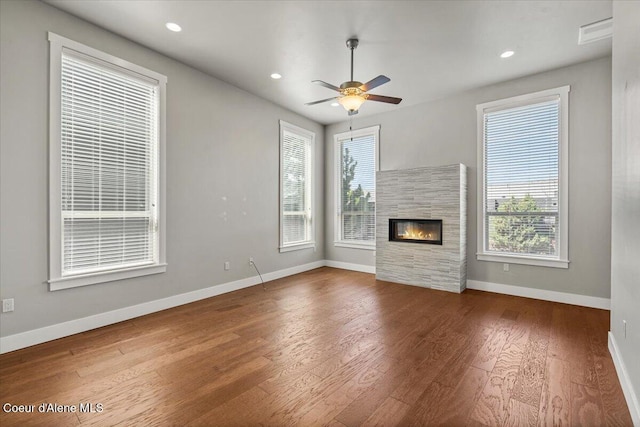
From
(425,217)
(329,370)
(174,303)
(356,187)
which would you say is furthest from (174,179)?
(425,217)

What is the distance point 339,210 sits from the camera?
6.55m

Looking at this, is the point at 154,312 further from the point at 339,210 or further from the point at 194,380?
the point at 339,210

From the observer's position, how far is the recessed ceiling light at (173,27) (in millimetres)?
3115

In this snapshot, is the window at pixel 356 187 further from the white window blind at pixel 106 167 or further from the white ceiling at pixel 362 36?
the white window blind at pixel 106 167

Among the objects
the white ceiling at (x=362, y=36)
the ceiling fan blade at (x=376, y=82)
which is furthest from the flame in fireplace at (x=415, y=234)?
the ceiling fan blade at (x=376, y=82)

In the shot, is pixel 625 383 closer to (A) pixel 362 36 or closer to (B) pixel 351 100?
(B) pixel 351 100

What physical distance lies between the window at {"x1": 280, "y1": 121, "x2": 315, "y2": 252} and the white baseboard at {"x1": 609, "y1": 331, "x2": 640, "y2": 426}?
452 centimetres

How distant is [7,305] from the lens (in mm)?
2609

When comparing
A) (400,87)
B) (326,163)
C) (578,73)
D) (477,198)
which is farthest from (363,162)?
(578,73)

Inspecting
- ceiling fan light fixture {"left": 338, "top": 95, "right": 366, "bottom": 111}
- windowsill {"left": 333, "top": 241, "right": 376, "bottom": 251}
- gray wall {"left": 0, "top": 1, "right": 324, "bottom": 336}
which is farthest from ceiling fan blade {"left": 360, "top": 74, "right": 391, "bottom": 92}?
windowsill {"left": 333, "top": 241, "right": 376, "bottom": 251}

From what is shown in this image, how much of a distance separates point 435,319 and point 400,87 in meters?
3.52

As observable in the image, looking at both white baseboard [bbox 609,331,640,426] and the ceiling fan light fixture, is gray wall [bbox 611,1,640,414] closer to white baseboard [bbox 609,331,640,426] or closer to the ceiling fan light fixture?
white baseboard [bbox 609,331,640,426]

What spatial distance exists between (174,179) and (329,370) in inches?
122

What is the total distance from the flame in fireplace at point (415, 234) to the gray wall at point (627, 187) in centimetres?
255
